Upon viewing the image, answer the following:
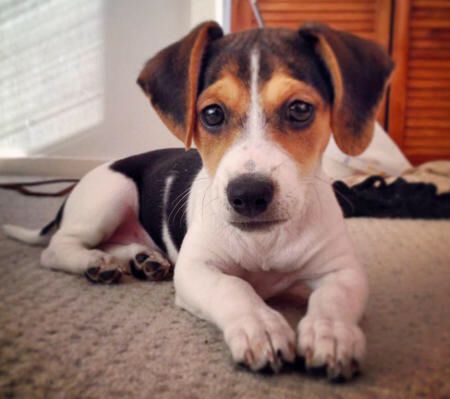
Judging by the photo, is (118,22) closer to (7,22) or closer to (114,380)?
(7,22)

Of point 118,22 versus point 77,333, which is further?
point 118,22

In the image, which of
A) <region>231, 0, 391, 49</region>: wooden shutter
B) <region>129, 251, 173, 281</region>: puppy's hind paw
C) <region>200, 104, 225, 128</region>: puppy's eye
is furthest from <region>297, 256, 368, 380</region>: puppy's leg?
<region>231, 0, 391, 49</region>: wooden shutter

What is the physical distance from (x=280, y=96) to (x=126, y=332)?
791 mm

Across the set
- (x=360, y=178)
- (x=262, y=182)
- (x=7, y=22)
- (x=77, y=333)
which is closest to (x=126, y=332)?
(x=77, y=333)


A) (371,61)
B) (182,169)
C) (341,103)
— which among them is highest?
(371,61)

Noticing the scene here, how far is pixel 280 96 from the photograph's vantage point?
4.66 ft

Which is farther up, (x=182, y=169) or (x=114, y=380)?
(x=182, y=169)

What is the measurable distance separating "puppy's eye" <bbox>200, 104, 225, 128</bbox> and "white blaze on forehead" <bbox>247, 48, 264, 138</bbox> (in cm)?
11

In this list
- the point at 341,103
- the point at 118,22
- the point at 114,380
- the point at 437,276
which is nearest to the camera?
the point at 114,380

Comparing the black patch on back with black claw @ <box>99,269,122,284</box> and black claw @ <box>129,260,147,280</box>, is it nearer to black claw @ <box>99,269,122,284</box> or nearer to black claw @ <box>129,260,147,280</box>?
black claw @ <box>129,260,147,280</box>

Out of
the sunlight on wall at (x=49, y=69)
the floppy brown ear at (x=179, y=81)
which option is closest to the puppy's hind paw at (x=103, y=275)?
the floppy brown ear at (x=179, y=81)

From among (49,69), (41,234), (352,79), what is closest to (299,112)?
(352,79)

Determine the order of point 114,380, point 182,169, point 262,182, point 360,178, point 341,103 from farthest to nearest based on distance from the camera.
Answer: point 360,178, point 182,169, point 341,103, point 262,182, point 114,380

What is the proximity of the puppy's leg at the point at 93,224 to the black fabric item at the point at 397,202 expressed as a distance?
1532mm
